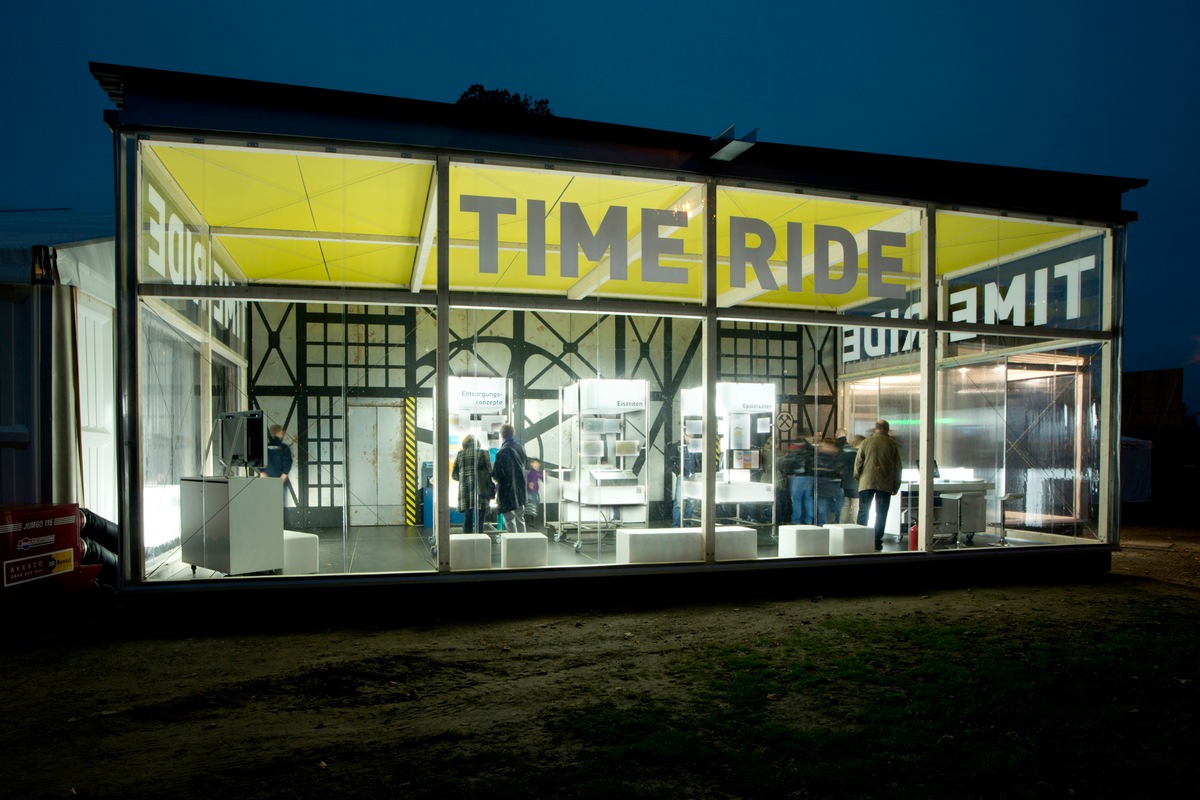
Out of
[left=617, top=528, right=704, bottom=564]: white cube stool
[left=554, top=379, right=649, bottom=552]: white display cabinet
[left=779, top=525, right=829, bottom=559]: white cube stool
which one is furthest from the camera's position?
[left=554, top=379, right=649, bottom=552]: white display cabinet

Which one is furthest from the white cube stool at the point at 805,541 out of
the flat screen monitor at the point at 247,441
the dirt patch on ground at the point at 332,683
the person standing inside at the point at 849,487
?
the flat screen monitor at the point at 247,441

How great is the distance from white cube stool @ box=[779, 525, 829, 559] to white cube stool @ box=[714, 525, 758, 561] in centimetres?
44

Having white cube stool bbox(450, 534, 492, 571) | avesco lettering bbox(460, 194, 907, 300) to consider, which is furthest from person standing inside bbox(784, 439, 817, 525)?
white cube stool bbox(450, 534, 492, 571)

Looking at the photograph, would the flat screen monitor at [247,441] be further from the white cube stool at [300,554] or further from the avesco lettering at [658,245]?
the avesco lettering at [658,245]

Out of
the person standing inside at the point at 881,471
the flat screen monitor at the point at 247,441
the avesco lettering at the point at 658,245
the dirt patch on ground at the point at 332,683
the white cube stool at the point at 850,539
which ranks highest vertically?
the avesco lettering at the point at 658,245

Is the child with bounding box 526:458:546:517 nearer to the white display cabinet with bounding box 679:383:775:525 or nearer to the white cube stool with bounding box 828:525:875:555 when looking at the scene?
the white display cabinet with bounding box 679:383:775:525

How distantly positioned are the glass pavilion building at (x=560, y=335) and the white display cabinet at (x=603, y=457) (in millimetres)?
50

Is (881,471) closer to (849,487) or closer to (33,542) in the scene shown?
(849,487)

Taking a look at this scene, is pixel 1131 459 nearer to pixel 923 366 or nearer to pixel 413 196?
pixel 923 366

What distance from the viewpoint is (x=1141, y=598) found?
24.1 feet

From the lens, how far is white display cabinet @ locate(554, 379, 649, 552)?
10.3 meters

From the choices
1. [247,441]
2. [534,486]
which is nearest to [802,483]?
[534,486]

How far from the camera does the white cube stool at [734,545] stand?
752cm

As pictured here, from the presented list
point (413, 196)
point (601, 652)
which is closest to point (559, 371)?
point (413, 196)
